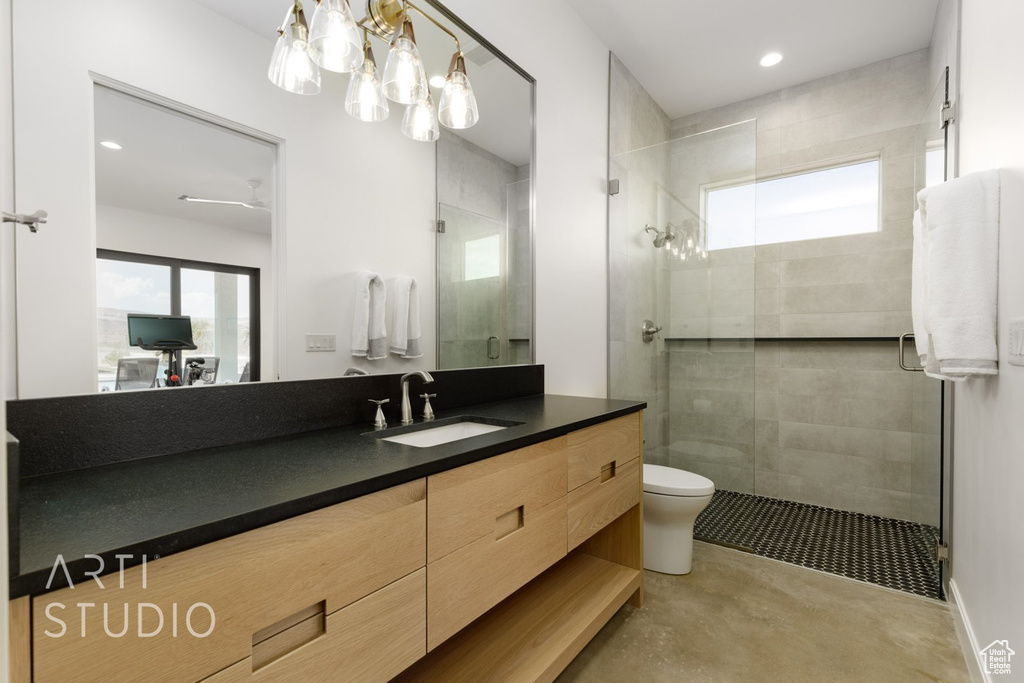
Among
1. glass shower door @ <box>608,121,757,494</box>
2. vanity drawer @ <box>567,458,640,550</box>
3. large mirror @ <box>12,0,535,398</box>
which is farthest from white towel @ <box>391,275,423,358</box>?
glass shower door @ <box>608,121,757,494</box>

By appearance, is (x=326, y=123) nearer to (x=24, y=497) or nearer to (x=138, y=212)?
(x=138, y=212)

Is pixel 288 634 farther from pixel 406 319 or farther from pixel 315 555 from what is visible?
pixel 406 319

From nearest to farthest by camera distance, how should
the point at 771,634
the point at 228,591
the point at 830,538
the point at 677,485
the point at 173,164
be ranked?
the point at 228,591, the point at 173,164, the point at 771,634, the point at 677,485, the point at 830,538

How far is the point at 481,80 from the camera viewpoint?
6.40 ft

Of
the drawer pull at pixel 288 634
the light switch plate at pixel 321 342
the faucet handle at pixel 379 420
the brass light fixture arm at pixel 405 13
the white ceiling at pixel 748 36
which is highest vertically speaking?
the white ceiling at pixel 748 36

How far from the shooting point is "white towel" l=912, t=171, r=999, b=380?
1.36 meters

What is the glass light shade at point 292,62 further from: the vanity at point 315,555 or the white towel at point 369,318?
the vanity at point 315,555

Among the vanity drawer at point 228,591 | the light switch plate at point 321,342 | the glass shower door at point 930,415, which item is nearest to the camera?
the vanity drawer at point 228,591

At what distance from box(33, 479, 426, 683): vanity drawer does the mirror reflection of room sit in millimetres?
571

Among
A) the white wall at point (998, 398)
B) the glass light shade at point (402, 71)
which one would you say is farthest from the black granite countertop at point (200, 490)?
the white wall at point (998, 398)

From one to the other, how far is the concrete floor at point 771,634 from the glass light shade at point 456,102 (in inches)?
75.0

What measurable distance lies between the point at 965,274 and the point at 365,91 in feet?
6.17

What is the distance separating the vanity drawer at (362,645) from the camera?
772mm

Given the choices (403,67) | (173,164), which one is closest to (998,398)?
(403,67)
